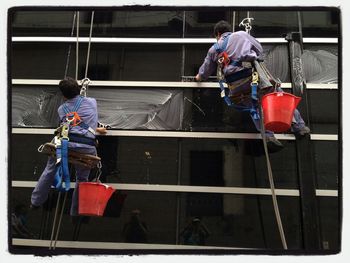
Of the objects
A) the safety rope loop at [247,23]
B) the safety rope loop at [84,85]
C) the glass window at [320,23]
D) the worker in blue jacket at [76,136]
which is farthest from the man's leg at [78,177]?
the glass window at [320,23]

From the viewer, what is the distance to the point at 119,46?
371 centimetres

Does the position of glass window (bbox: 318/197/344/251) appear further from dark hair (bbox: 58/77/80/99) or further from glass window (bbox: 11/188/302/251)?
dark hair (bbox: 58/77/80/99)

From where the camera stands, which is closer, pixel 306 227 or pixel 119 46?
pixel 306 227

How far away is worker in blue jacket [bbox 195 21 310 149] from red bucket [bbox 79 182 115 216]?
3.55 feet

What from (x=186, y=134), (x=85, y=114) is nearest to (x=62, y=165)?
(x=85, y=114)

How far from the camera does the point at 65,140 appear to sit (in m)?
3.07

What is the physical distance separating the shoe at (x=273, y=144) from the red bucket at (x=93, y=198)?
44.2 inches

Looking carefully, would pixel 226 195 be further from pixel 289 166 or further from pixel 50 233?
pixel 50 233

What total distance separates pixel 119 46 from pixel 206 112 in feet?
2.77

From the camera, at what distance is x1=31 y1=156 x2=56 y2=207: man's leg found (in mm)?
3225

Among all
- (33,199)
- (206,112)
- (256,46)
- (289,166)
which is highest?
(256,46)

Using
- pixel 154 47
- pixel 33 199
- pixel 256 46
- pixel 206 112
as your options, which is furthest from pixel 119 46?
pixel 33 199

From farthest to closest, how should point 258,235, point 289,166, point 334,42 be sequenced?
1. point 334,42
2. point 289,166
3. point 258,235

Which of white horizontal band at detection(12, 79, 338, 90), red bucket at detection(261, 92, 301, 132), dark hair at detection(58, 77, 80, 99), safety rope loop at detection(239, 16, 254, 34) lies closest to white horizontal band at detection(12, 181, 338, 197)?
red bucket at detection(261, 92, 301, 132)
